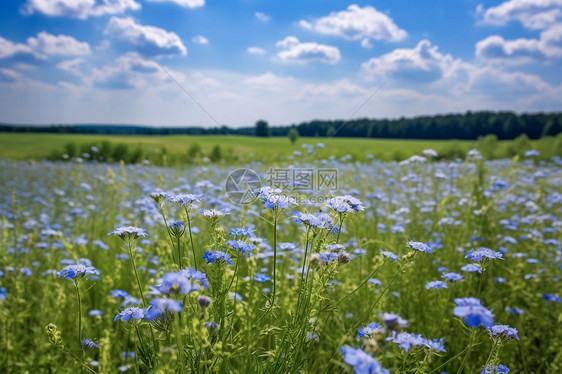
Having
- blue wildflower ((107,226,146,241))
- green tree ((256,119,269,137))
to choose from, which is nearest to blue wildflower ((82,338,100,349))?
blue wildflower ((107,226,146,241))

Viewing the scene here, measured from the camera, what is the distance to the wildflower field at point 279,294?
1491 mm

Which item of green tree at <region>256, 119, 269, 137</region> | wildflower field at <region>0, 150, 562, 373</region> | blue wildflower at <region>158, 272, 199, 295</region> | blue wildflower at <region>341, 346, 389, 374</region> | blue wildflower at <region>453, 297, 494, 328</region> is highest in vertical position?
green tree at <region>256, 119, 269, 137</region>

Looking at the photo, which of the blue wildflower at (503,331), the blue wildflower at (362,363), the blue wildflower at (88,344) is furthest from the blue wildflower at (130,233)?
the blue wildflower at (503,331)

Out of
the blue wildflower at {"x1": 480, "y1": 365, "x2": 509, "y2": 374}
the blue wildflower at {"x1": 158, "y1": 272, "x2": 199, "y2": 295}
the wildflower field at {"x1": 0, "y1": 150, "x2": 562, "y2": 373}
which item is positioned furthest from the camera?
the blue wildflower at {"x1": 480, "y1": 365, "x2": 509, "y2": 374}

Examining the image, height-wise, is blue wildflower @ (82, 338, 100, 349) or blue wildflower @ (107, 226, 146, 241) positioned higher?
blue wildflower @ (107, 226, 146, 241)

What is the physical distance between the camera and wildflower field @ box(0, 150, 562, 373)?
4.89 feet

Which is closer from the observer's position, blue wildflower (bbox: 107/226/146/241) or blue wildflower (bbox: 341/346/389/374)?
A: blue wildflower (bbox: 341/346/389/374)

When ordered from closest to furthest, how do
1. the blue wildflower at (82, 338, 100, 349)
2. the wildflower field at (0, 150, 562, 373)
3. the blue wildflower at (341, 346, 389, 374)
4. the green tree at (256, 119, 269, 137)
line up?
the blue wildflower at (341, 346, 389, 374)
the wildflower field at (0, 150, 562, 373)
the blue wildflower at (82, 338, 100, 349)
the green tree at (256, 119, 269, 137)

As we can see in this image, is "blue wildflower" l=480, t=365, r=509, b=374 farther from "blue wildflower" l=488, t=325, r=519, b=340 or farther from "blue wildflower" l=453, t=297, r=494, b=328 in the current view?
"blue wildflower" l=453, t=297, r=494, b=328

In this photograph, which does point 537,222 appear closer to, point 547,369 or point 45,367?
point 547,369

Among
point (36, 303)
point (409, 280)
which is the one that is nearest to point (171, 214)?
point (36, 303)

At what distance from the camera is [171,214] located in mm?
5609

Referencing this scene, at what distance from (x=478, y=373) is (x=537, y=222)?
314 centimetres

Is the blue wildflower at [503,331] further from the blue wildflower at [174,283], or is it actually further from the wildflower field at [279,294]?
the blue wildflower at [174,283]
